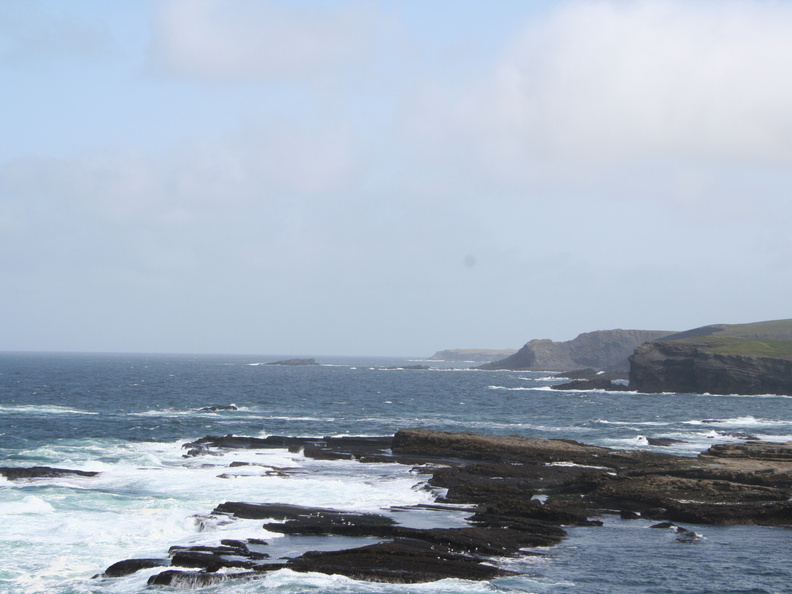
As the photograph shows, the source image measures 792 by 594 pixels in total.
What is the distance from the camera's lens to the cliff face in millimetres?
118500

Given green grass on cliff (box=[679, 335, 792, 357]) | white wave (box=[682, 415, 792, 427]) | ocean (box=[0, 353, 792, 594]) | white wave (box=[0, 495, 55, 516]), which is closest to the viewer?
ocean (box=[0, 353, 792, 594])

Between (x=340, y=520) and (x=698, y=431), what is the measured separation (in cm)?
4521

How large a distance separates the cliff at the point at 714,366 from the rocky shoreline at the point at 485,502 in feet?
244

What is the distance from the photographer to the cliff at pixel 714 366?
11869 centimetres

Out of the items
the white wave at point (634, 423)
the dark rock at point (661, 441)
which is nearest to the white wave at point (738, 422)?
the white wave at point (634, 423)

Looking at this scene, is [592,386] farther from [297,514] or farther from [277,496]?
[297,514]

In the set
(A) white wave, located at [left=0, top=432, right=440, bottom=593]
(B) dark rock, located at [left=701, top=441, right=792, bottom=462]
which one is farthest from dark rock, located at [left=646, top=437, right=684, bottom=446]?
(A) white wave, located at [left=0, top=432, right=440, bottom=593]

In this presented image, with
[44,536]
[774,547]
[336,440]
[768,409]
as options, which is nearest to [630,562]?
[774,547]

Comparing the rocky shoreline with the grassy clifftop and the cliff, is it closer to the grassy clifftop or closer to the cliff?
the cliff

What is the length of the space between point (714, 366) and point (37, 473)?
106546 mm

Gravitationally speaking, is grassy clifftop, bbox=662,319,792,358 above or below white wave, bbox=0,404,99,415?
above

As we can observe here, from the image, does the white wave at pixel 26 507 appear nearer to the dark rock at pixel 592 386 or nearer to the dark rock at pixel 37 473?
the dark rock at pixel 37 473

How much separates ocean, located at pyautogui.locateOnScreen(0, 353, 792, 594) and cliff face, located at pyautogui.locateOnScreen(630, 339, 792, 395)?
36594 millimetres

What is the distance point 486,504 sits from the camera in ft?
111
